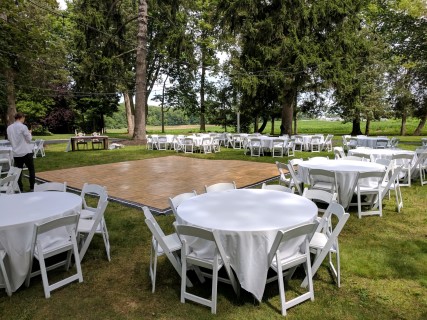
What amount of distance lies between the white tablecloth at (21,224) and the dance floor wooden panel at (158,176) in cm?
212

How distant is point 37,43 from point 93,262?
44.7 ft

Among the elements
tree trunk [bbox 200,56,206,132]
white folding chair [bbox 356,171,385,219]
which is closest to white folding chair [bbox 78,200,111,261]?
white folding chair [bbox 356,171,385,219]

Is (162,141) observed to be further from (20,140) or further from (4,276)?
(4,276)

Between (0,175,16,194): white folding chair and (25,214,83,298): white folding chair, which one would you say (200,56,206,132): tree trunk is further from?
(25,214,83,298): white folding chair

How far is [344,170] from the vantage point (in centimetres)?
512

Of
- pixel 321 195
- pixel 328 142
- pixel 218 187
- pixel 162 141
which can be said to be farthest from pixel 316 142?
pixel 218 187

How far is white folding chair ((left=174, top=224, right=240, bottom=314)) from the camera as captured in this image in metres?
2.50

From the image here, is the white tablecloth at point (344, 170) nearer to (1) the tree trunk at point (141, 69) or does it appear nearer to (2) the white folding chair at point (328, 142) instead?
(2) the white folding chair at point (328, 142)

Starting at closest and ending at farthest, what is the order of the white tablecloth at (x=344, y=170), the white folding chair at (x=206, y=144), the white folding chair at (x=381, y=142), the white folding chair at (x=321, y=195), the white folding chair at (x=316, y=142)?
the white folding chair at (x=321, y=195) → the white tablecloth at (x=344, y=170) → the white folding chair at (x=381, y=142) → the white folding chair at (x=206, y=144) → the white folding chair at (x=316, y=142)

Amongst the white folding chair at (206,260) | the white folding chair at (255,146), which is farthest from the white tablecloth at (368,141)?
the white folding chair at (206,260)

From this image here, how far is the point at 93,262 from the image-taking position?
3.70 meters

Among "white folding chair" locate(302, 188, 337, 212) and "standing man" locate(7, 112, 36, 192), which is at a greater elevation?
"standing man" locate(7, 112, 36, 192)

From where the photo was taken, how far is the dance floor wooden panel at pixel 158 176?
21.5ft

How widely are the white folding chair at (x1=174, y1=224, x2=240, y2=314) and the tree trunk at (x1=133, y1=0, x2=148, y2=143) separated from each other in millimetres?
15954
